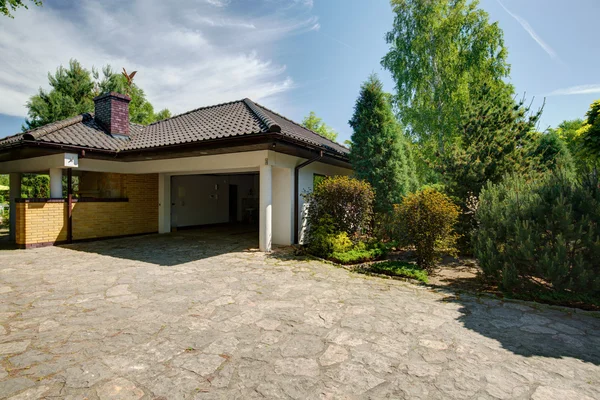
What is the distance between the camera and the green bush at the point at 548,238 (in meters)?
4.39

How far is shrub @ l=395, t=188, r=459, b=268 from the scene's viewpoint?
6.32 metres

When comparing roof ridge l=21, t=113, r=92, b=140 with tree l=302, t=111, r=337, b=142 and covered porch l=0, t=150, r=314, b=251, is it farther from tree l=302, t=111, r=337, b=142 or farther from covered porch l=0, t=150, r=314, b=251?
tree l=302, t=111, r=337, b=142

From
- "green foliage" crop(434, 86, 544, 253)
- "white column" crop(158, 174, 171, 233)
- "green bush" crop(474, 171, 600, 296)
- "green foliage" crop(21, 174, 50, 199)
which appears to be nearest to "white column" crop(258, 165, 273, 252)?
"green foliage" crop(434, 86, 544, 253)

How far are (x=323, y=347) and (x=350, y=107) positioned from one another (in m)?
9.46

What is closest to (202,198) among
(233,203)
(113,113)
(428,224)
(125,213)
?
(233,203)

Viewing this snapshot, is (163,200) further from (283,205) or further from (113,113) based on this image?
(283,205)

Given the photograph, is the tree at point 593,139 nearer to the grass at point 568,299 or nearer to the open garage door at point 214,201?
the grass at point 568,299

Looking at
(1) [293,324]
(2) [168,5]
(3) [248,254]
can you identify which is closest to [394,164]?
(3) [248,254]

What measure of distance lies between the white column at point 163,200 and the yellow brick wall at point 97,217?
160mm

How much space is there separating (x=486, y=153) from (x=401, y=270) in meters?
4.33

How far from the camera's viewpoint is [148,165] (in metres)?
11.1

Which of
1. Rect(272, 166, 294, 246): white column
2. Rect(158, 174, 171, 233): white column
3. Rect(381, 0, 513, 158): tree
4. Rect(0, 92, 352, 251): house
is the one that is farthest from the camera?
Rect(381, 0, 513, 158): tree

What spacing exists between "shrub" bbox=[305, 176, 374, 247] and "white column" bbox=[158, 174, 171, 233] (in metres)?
7.02

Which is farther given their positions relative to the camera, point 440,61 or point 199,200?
point 440,61
